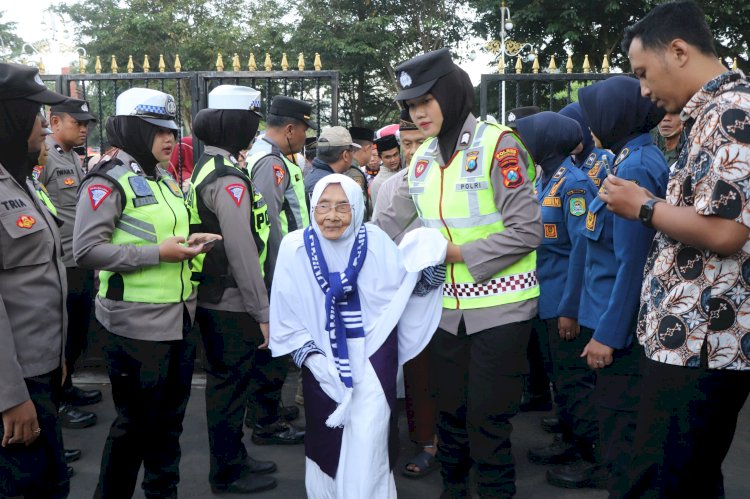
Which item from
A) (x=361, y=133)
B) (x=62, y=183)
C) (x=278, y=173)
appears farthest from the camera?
(x=361, y=133)

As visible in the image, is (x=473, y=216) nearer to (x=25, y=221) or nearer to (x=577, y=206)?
(x=577, y=206)

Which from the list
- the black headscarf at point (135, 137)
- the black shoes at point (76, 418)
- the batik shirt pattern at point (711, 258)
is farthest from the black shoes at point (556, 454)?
the black shoes at point (76, 418)

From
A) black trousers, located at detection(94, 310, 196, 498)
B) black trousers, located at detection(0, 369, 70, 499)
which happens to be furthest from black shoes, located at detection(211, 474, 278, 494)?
black trousers, located at detection(0, 369, 70, 499)

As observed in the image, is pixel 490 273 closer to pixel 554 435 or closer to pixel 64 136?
pixel 554 435

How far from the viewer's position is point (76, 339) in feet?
16.8

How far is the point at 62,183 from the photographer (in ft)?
17.7

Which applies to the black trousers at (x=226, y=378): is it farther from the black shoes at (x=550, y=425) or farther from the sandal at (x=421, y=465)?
the black shoes at (x=550, y=425)

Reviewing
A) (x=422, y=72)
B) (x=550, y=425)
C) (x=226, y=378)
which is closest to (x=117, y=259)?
(x=226, y=378)

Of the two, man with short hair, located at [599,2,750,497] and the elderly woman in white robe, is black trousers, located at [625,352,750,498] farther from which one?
the elderly woman in white robe

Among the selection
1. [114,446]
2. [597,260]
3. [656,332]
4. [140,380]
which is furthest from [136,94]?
[656,332]

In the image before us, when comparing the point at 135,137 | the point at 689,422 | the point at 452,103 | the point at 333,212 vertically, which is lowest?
the point at 689,422

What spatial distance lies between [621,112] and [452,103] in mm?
756

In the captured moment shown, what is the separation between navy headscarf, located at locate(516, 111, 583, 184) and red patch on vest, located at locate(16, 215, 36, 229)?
2692mm

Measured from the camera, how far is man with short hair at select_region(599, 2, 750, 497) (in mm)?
1998
